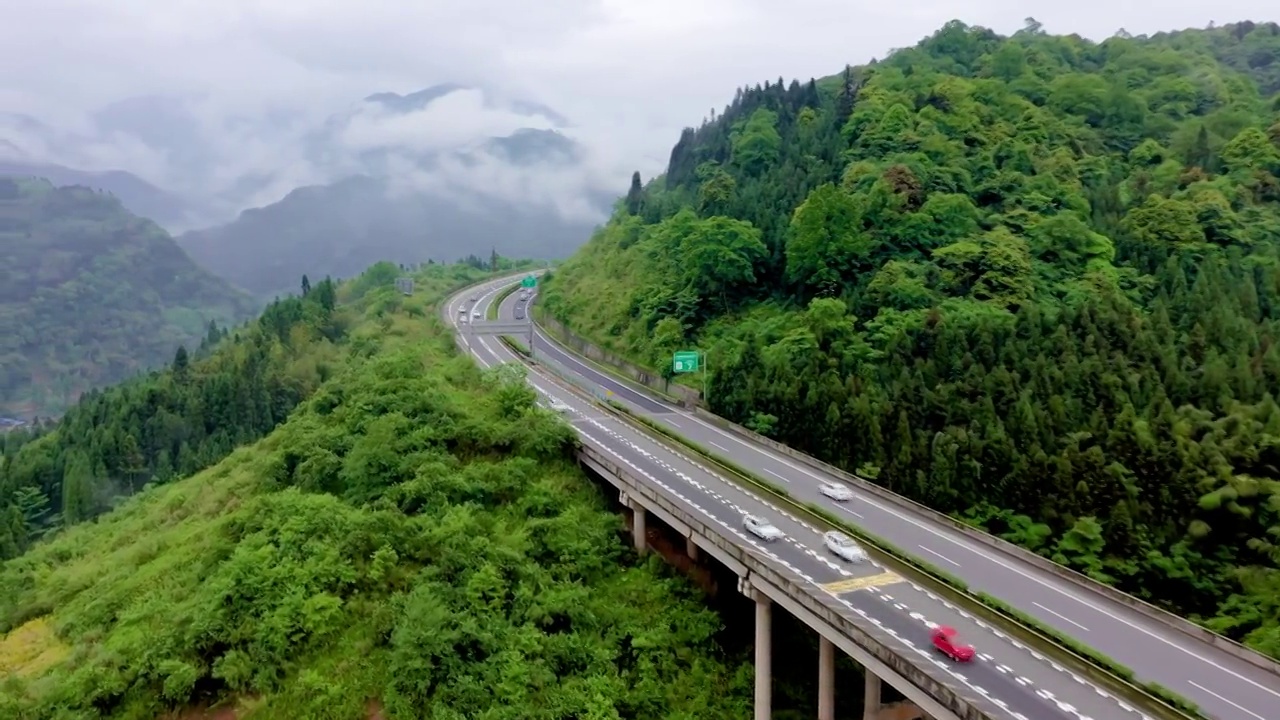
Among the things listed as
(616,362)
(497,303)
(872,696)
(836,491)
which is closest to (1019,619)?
(872,696)

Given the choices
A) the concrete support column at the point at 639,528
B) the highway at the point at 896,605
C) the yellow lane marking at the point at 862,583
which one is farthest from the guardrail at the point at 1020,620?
the concrete support column at the point at 639,528

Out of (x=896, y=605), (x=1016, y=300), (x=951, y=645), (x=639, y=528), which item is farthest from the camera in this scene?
(x=1016, y=300)

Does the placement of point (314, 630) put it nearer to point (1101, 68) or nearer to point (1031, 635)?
point (1031, 635)

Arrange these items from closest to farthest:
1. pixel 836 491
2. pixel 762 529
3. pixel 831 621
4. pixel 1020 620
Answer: pixel 1020 620 → pixel 831 621 → pixel 762 529 → pixel 836 491

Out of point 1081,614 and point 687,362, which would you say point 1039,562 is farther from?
point 687,362

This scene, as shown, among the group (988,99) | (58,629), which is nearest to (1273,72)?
(988,99)

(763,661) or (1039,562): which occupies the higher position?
(1039,562)

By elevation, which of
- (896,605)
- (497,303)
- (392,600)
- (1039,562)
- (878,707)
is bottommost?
(878,707)
